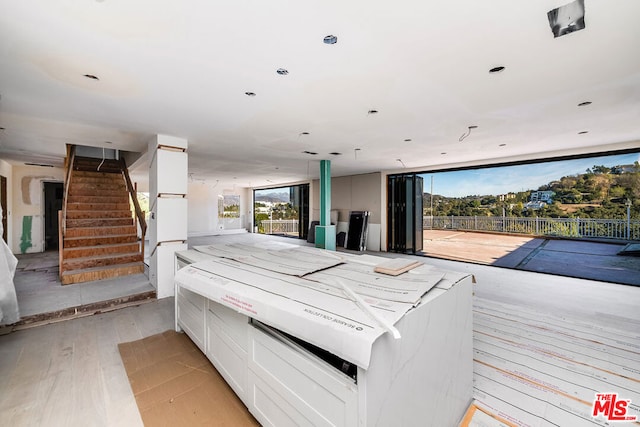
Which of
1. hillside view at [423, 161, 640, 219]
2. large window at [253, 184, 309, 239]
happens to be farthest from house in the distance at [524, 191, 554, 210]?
large window at [253, 184, 309, 239]

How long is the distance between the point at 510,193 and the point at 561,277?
8.65 m

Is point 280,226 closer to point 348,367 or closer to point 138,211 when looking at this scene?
point 138,211

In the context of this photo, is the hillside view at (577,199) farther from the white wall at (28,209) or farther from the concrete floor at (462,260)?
the white wall at (28,209)

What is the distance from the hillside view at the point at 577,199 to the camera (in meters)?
9.45

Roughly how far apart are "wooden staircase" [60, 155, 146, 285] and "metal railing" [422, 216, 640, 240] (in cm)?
889

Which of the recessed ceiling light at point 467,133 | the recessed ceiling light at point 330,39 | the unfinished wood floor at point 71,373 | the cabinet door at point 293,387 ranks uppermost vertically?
the recessed ceiling light at point 467,133

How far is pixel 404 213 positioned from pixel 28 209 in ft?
33.2

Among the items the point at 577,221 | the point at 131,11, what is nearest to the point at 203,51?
the point at 131,11

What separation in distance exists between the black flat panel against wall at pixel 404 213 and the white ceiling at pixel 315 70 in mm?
3438

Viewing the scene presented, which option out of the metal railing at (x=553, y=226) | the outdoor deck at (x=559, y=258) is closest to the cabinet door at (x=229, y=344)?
the outdoor deck at (x=559, y=258)

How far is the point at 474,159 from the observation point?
19.5 ft

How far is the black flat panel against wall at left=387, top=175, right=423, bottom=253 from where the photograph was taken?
7.52m

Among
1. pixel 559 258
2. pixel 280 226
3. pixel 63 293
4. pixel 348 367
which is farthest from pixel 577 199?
pixel 63 293

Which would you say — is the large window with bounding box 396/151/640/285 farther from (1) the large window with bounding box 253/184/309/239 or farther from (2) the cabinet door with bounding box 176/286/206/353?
(1) the large window with bounding box 253/184/309/239
